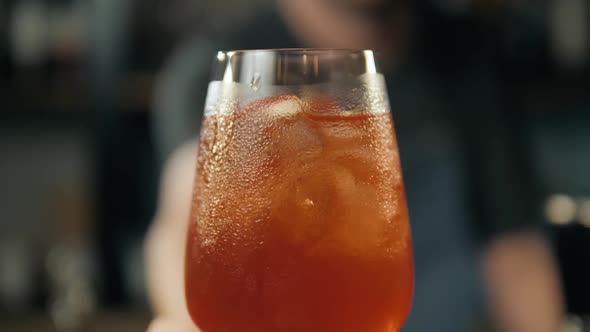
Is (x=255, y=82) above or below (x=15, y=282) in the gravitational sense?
above

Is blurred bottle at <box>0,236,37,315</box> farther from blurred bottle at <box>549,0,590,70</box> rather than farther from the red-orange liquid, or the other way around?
the red-orange liquid

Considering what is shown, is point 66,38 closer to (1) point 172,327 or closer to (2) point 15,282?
(2) point 15,282

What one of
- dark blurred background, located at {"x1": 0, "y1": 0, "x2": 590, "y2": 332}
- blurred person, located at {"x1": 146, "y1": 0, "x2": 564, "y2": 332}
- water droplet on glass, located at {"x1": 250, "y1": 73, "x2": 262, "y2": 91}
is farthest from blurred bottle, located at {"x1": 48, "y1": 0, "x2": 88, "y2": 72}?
water droplet on glass, located at {"x1": 250, "y1": 73, "x2": 262, "y2": 91}

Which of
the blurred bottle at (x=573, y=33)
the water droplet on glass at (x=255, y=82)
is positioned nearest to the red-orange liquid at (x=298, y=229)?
the water droplet on glass at (x=255, y=82)

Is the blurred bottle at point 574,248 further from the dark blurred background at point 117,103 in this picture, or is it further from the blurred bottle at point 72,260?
the blurred bottle at point 72,260

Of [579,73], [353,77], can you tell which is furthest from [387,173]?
[579,73]

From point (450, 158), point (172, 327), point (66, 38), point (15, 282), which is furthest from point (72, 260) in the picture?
point (172, 327)
